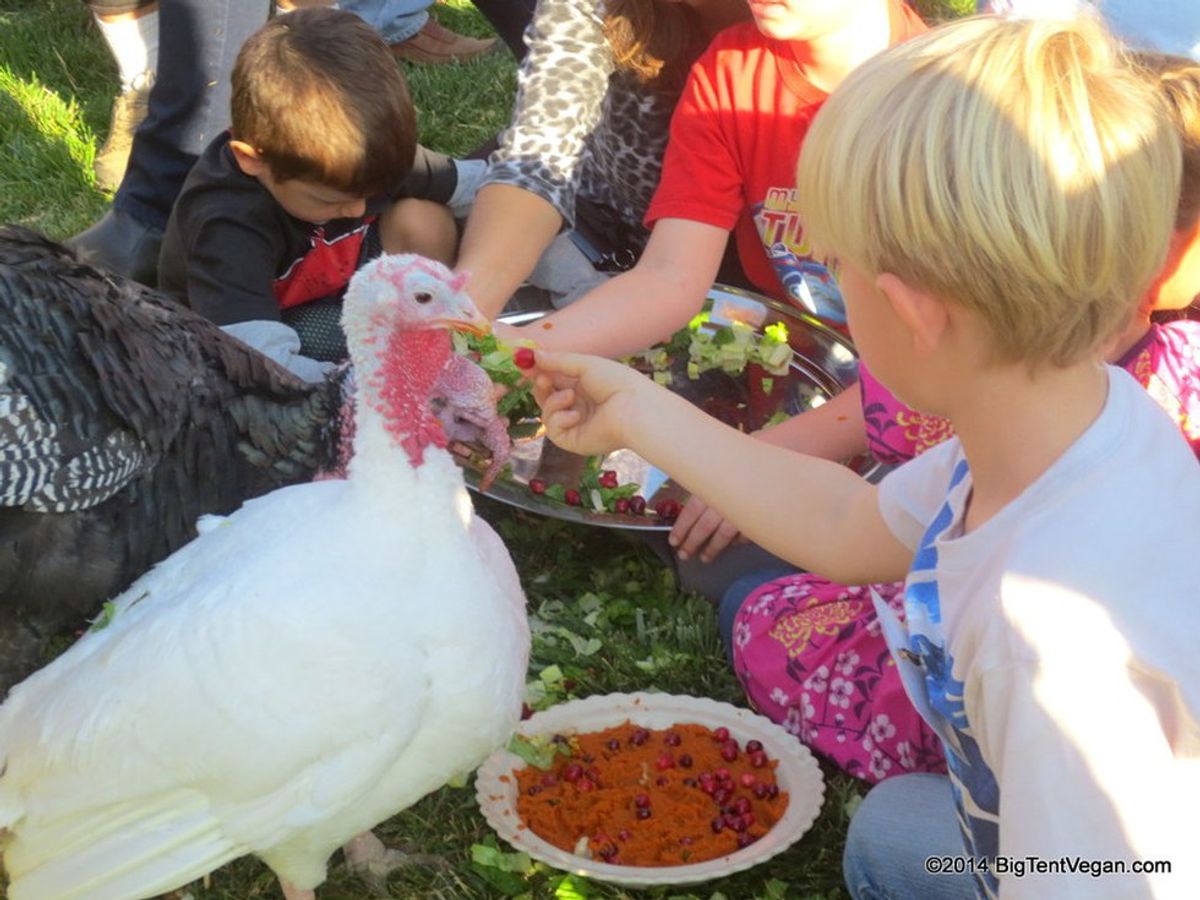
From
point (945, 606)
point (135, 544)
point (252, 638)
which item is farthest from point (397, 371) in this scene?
point (945, 606)

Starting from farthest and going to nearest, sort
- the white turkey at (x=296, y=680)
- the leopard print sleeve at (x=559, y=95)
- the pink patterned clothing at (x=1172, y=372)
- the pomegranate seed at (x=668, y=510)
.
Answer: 1. the leopard print sleeve at (x=559, y=95)
2. the pomegranate seed at (x=668, y=510)
3. the pink patterned clothing at (x=1172, y=372)
4. the white turkey at (x=296, y=680)

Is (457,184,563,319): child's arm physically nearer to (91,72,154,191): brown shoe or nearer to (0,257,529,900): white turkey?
(0,257,529,900): white turkey

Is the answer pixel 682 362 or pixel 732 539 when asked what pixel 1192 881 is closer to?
pixel 732 539

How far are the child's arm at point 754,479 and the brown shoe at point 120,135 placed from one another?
2889mm

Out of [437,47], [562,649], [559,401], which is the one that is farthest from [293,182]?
[437,47]

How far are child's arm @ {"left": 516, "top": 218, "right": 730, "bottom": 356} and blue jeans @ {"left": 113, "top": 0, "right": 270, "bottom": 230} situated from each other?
155cm

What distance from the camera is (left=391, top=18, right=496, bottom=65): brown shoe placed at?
192 inches

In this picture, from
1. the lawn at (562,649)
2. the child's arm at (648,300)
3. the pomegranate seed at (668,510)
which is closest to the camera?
the lawn at (562,649)

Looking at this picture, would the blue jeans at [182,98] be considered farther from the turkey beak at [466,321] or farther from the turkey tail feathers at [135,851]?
the turkey tail feathers at [135,851]

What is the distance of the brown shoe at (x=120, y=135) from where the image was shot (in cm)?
411

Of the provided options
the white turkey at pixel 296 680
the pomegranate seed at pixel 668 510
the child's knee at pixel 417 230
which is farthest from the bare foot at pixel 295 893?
the child's knee at pixel 417 230

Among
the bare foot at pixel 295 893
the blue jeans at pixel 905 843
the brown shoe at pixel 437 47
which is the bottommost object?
the bare foot at pixel 295 893

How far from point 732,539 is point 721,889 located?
2.17 ft

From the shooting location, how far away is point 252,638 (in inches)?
62.3
